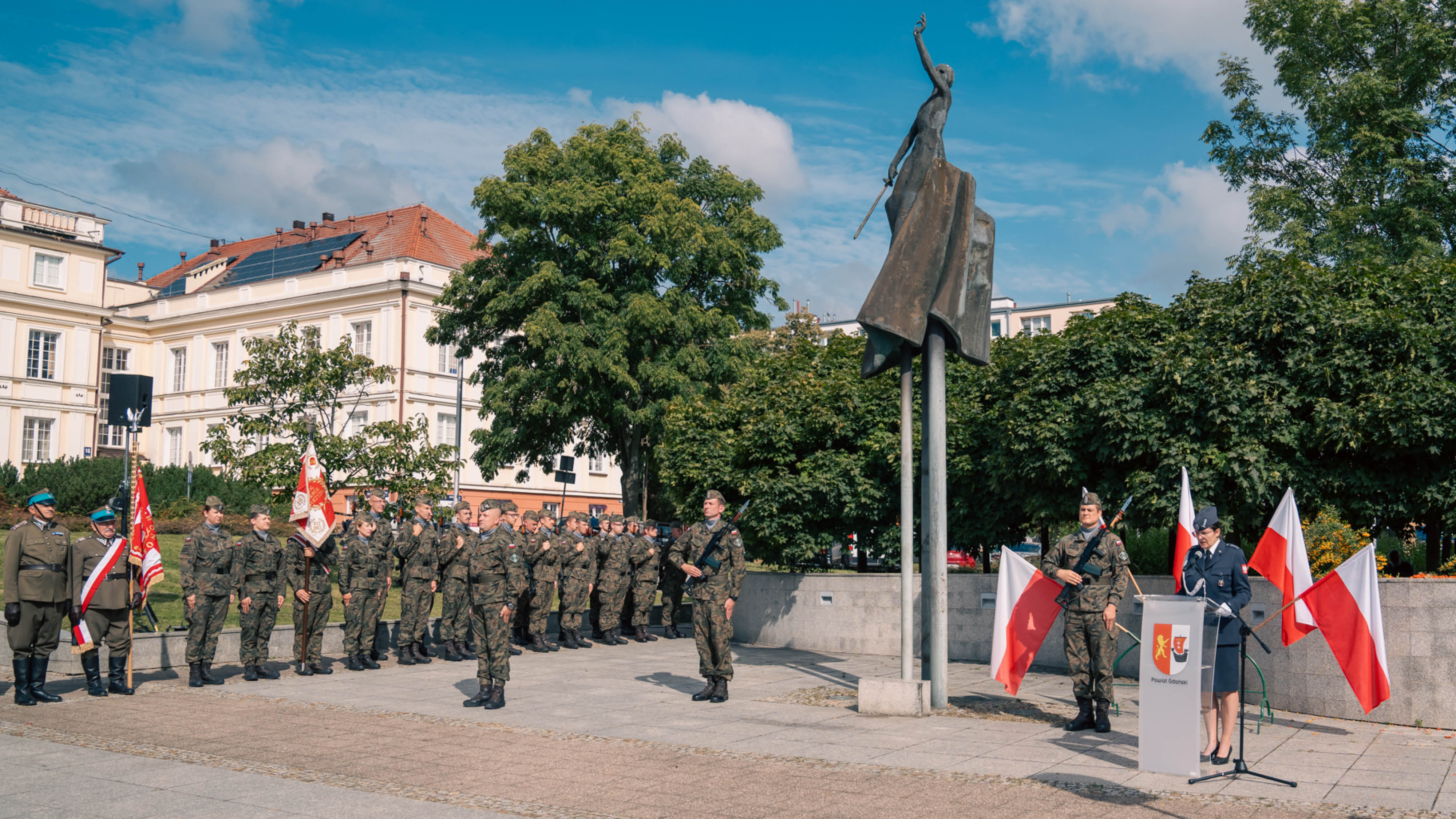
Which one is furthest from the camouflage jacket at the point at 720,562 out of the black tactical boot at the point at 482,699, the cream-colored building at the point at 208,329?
the cream-colored building at the point at 208,329

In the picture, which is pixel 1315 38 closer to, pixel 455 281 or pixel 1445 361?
pixel 1445 361

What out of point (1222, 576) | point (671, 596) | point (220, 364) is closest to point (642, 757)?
point (1222, 576)

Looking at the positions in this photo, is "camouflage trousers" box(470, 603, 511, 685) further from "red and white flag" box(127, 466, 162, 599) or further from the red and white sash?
"red and white flag" box(127, 466, 162, 599)

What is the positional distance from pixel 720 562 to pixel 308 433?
1082 centimetres

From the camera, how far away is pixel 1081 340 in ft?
46.3

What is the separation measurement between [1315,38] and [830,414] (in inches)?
607

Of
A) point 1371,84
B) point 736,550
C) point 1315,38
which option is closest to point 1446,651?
point 736,550

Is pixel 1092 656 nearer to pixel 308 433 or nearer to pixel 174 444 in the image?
pixel 308 433

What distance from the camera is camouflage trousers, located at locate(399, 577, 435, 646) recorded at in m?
15.2

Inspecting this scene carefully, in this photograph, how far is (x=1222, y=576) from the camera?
8.78m

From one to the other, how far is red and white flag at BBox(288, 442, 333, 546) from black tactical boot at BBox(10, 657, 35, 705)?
3492 mm

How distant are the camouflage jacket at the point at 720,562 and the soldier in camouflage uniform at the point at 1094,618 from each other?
3471mm

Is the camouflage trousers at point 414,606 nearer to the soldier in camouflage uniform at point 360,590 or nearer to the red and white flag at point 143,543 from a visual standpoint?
the soldier in camouflage uniform at point 360,590

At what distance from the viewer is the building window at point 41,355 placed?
170ft
